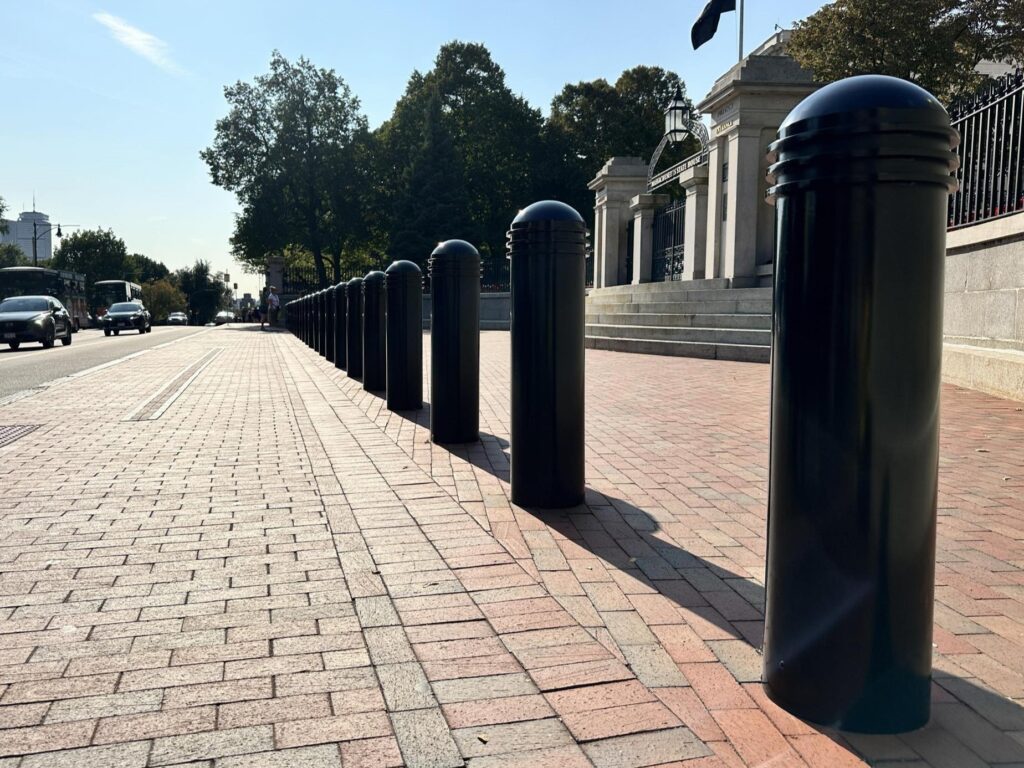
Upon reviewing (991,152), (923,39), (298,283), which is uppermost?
(923,39)

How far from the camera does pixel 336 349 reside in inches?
613

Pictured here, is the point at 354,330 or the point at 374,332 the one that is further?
the point at 354,330

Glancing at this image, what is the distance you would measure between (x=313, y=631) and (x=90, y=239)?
110244 millimetres

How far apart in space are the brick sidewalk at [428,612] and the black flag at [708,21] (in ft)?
69.3

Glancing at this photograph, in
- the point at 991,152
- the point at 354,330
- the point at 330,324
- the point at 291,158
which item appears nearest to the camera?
the point at 991,152

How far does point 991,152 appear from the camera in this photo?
9766 millimetres

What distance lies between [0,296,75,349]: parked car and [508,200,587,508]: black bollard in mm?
23347

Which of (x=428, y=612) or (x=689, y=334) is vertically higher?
(x=689, y=334)

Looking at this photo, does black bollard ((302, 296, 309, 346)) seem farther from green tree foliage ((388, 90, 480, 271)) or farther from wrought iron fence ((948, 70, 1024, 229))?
green tree foliage ((388, 90, 480, 271))

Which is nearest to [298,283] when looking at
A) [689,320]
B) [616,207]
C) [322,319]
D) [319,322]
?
[616,207]

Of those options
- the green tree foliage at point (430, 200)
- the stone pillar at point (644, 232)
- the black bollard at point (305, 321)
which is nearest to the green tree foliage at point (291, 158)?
the green tree foliage at point (430, 200)

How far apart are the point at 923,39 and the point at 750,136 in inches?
414

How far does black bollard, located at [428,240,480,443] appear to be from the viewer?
6.69 metres

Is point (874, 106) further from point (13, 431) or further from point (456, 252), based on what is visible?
point (13, 431)
